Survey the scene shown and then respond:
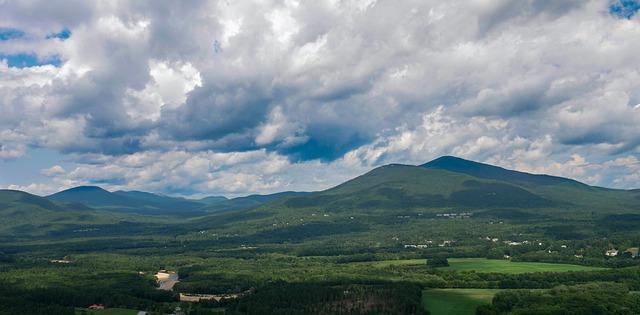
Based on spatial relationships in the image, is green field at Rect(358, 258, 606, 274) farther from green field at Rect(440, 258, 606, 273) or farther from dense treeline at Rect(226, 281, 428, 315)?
dense treeline at Rect(226, 281, 428, 315)

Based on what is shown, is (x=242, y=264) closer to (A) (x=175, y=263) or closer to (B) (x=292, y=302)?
(A) (x=175, y=263)

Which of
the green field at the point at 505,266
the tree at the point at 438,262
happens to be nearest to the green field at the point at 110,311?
the green field at the point at 505,266

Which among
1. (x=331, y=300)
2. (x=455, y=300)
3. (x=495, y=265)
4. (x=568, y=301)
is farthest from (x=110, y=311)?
(x=495, y=265)

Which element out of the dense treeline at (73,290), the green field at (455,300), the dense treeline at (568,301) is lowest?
the green field at (455,300)

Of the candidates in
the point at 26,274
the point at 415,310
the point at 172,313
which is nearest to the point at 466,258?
the point at 415,310

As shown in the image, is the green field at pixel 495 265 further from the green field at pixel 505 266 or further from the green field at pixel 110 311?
the green field at pixel 110 311

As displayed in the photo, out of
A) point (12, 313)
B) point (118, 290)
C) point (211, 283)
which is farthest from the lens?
point (211, 283)

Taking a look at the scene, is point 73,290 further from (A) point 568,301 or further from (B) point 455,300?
(A) point 568,301
